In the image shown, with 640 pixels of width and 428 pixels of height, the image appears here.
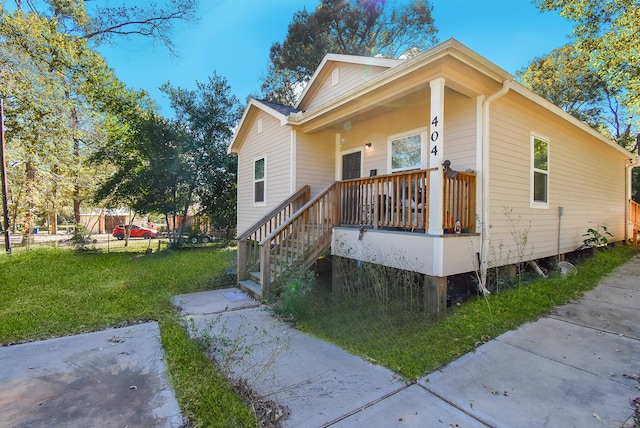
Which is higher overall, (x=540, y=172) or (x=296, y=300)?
(x=540, y=172)

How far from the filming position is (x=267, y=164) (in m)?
8.66

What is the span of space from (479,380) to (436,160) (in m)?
2.65

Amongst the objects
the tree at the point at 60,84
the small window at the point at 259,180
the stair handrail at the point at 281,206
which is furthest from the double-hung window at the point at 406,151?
the tree at the point at 60,84

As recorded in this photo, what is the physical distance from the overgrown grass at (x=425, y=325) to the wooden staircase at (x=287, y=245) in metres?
0.91

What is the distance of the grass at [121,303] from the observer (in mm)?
2619

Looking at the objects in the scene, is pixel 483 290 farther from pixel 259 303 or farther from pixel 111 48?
pixel 111 48

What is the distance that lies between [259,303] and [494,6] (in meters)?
12.3

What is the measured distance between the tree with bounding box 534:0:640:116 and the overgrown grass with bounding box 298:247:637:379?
11533 mm

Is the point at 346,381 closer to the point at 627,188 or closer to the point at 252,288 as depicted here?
the point at 252,288

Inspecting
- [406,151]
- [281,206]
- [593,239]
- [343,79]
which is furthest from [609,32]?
[281,206]

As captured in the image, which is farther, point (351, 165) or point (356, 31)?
point (356, 31)

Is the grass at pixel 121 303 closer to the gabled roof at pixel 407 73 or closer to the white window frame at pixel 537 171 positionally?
the gabled roof at pixel 407 73

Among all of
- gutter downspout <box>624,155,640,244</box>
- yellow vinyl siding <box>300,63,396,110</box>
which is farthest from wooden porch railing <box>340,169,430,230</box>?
gutter downspout <box>624,155,640,244</box>

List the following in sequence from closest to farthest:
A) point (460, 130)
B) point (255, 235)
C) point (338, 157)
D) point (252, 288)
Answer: point (460, 130), point (252, 288), point (255, 235), point (338, 157)
